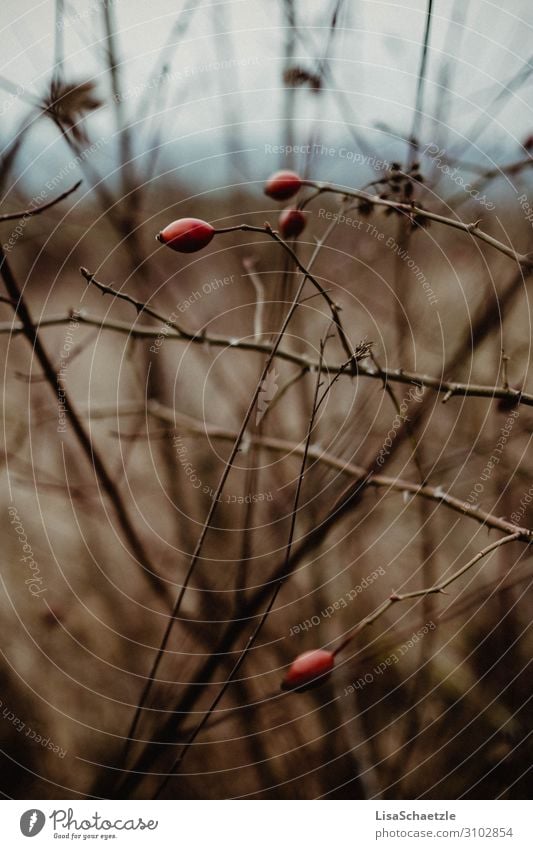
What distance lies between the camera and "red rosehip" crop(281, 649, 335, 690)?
490 mm

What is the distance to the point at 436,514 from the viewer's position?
82 cm

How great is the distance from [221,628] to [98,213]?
57cm

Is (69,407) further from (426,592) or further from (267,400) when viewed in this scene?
(426,592)

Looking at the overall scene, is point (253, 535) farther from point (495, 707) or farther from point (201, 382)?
point (495, 707)

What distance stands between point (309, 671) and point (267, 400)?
13.5 inches

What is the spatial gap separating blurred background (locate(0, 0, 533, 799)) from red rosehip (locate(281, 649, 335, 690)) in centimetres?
17

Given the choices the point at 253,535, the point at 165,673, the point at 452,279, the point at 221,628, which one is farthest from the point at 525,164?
the point at 165,673

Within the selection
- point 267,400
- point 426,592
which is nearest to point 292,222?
point 267,400

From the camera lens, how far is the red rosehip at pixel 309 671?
49cm

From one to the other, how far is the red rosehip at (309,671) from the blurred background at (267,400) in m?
0.17

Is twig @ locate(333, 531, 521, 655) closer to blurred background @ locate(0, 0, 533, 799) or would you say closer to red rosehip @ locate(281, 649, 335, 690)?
red rosehip @ locate(281, 649, 335, 690)

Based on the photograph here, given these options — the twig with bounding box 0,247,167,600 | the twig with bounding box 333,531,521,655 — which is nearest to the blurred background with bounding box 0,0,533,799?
the twig with bounding box 0,247,167,600

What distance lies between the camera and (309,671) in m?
0.49

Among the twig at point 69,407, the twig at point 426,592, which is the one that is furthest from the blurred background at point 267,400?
the twig at point 426,592
